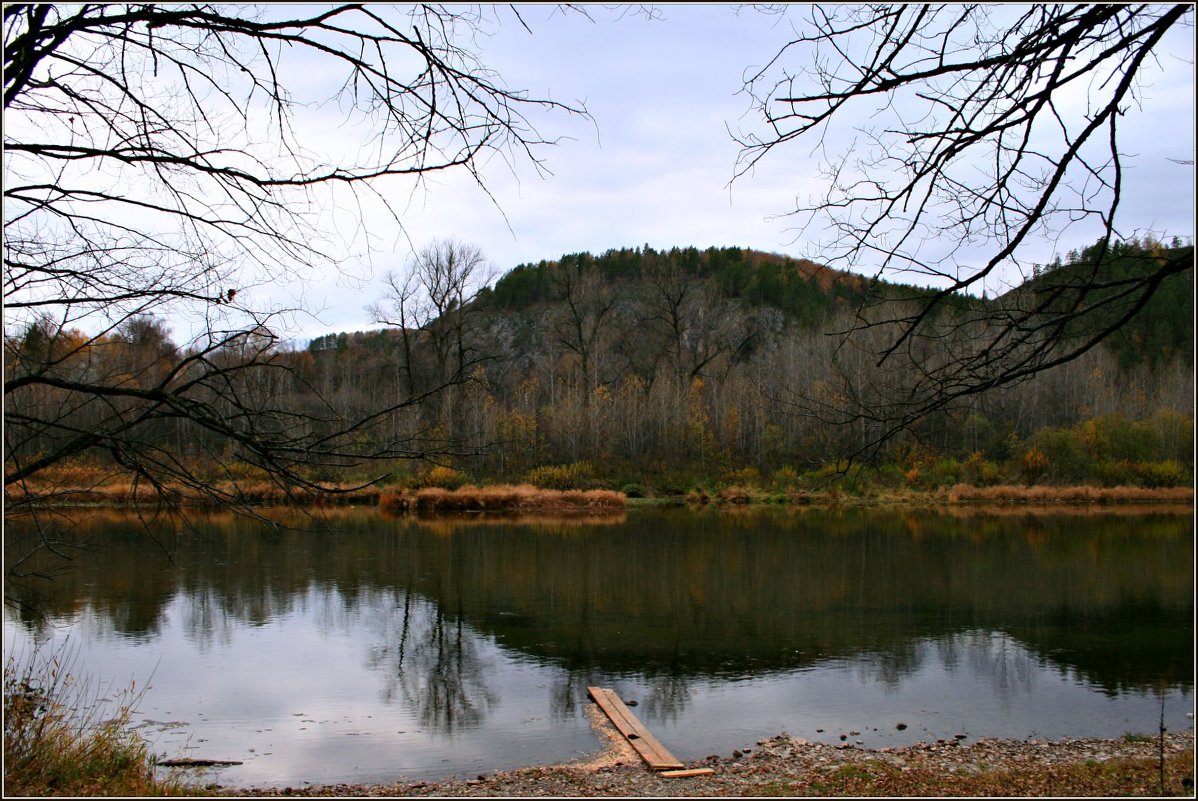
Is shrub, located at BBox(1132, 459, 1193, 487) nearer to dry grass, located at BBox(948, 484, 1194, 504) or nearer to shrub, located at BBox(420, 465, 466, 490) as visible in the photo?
dry grass, located at BBox(948, 484, 1194, 504)

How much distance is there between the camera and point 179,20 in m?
3.73

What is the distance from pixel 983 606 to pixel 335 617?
10.7 metres

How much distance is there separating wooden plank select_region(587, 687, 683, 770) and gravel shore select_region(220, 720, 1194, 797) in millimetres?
116

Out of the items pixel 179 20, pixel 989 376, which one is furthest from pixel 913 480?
pixel 179 20

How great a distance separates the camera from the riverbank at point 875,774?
21.6 ft

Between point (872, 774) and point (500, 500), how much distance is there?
90.5 ft

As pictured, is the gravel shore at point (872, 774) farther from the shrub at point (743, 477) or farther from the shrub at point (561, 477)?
the shrub at point (743, 477)

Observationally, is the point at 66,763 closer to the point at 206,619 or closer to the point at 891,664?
the point at 206,619

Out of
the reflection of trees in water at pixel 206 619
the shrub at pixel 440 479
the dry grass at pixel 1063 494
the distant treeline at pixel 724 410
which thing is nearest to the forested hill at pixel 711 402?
the distant treeline at pixel 724 410

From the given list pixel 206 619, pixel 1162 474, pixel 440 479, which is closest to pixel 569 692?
pixel 206 619

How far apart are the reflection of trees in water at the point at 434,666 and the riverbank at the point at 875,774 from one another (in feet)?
7.03

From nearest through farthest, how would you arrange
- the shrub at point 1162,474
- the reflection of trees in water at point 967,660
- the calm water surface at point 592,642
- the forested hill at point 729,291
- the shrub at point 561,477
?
the forested hill at point 729,291 < the calm water surface at point 592,642 < the reflection of trees in water at point 967,660 < the shrub at point 1162,474 < the shrub at point 561,477

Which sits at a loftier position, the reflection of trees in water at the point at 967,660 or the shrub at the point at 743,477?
the shrub at the point at 743,477

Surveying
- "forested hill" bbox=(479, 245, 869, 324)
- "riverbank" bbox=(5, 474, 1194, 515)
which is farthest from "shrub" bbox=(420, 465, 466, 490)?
"forested hill" bbox=(479, 245, 869, 324)
